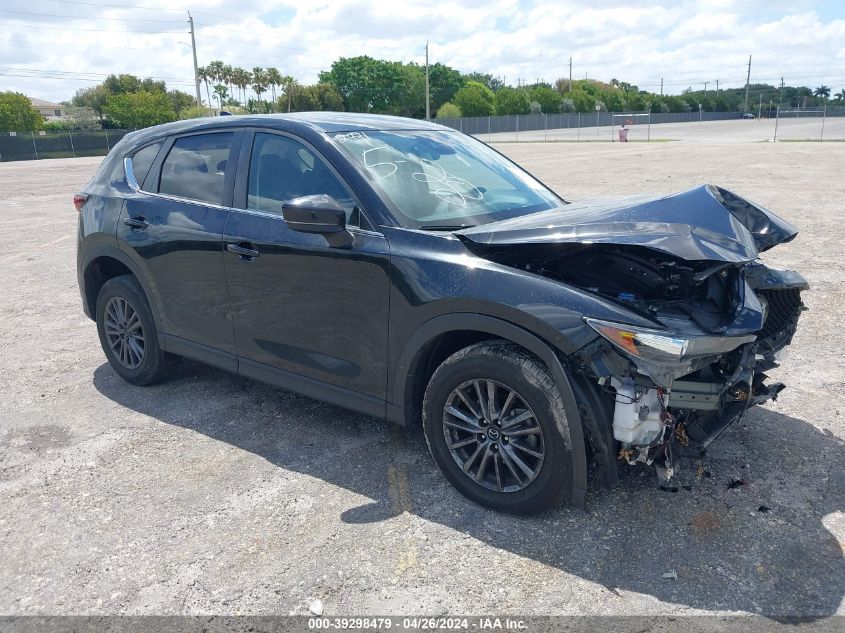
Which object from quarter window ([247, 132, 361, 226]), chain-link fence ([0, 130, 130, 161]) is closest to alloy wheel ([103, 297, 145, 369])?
quarter window ([247, 132, 361, 226])

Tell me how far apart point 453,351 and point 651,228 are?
114 centimetres

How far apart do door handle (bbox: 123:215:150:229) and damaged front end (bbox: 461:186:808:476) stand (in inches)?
97.2

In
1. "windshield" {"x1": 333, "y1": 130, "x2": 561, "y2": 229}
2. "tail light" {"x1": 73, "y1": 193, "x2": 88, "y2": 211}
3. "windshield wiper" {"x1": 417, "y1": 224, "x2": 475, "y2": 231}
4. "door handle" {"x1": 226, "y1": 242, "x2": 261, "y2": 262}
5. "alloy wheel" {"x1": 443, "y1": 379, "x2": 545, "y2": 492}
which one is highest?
"windshield" {"x1": 333, "y1": 130, "x2": 561, "y2": 229}

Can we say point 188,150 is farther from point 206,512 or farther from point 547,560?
point 547,560

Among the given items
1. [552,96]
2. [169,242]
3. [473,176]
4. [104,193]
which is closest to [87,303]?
[104,193]

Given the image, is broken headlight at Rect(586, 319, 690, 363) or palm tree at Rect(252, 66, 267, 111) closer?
broken headlight at Rect(586, 319, 690, 363)

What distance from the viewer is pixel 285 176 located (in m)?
4.14

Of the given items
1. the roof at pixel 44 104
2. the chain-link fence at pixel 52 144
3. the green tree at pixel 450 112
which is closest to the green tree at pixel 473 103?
the green tree at pixel 450 112

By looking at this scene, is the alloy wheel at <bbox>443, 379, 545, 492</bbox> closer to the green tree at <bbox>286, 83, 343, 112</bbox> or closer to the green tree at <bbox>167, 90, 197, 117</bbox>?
the green tree at <bbox>286, 83, 343, 112</bbox>

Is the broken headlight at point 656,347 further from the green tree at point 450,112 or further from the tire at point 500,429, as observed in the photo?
the green tree at point 450,112

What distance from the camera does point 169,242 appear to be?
15.2 ft

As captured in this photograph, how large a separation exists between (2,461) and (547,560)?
10.5 feet

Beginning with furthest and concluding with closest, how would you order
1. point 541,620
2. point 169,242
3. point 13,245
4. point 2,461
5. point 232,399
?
point 13,245 < point 232,399 < point 169,242 < point 2,461 < point 541,620

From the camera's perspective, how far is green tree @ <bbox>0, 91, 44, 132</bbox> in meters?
68.9
